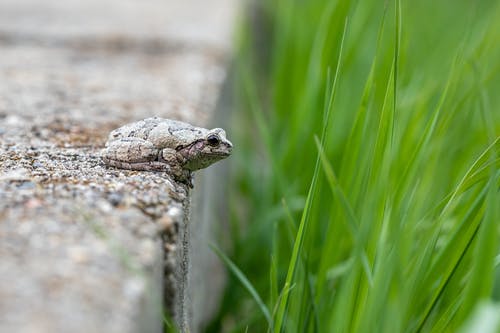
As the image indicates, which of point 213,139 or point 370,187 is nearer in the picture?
point 370,187

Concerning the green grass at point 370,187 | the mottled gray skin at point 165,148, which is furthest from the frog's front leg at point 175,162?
the green grass at point 370,187

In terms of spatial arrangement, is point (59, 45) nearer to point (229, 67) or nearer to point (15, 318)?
point (229, 67)

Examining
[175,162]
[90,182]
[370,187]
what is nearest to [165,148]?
[175,162]

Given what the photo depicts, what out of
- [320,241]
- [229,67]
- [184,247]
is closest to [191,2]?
[229,67]

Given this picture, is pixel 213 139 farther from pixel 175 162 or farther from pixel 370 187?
pixel 370 187

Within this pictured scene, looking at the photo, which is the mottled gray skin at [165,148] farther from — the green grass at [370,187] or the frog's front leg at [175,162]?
the green grass at [370,187]

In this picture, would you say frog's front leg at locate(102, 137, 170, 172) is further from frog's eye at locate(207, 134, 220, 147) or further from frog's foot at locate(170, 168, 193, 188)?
frog's eye at locate(207, 134, 220, 147)

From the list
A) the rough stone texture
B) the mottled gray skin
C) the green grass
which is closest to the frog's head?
the mottled gray skin
